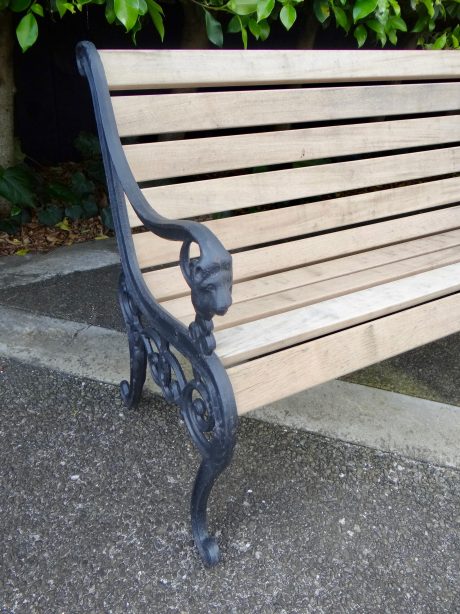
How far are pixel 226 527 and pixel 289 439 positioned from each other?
0.42 m

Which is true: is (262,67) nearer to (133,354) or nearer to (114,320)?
(133,354)

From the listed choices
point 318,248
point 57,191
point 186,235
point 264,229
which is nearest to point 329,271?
point 318,248

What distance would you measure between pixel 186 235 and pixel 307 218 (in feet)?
2.86

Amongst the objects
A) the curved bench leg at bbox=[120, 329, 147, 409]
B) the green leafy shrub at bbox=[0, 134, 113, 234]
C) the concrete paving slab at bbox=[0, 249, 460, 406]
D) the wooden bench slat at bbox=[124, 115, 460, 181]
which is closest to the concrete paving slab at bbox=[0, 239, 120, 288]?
the concrete paving slab at bbox=[0, 249, 460, 406]

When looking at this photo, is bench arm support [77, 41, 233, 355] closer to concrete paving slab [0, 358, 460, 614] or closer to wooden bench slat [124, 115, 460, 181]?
wooden bench slat [124, 115, 460, 181]

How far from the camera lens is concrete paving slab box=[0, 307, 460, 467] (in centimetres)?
188

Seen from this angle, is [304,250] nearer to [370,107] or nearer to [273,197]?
[273,197]

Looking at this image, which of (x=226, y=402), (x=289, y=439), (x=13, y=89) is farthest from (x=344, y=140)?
(x=13, y=89)

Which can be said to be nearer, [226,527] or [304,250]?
[226,527]

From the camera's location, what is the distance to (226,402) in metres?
1.21

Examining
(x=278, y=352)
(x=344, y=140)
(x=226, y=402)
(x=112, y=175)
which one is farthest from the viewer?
(x=344, y=140)

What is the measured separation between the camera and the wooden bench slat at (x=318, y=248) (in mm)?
1703

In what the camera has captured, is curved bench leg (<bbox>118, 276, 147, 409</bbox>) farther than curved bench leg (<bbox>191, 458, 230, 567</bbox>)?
Yes

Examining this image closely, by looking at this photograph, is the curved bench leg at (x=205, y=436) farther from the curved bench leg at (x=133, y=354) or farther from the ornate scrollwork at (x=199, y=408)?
the curved bench leg at (x=133, y=354)
